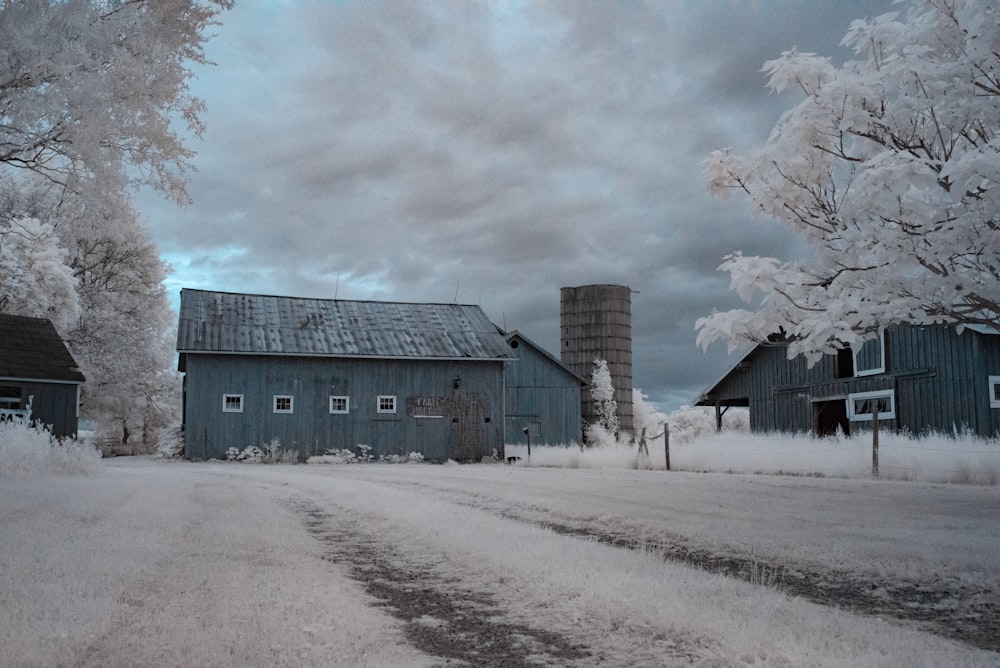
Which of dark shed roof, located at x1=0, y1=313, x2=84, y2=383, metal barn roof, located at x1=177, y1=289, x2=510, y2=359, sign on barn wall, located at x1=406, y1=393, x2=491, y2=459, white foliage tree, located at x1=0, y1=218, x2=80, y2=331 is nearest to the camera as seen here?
dark shed roof, located at x1=0, y1=313, x2=84, y2=383

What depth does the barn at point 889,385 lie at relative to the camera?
21.6 m

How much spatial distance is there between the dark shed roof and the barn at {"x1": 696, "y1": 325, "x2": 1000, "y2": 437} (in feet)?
74.1

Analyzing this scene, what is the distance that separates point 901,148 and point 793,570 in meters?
5.19

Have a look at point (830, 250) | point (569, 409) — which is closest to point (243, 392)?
point (569, 409)

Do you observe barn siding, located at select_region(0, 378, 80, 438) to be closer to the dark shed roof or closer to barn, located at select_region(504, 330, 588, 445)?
the dark shed roof

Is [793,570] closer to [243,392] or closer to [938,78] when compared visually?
[938,78]

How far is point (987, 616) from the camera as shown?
19.1ft

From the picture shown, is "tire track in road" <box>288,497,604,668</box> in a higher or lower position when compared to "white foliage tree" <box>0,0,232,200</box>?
lower

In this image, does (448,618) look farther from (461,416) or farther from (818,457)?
(461,416)

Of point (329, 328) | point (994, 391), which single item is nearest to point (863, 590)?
point (994, 391)

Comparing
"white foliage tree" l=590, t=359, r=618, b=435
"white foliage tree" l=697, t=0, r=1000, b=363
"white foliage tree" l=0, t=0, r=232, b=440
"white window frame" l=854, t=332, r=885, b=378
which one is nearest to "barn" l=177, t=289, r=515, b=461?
"white foliage tree" l=590, t=359, r=618, b=435

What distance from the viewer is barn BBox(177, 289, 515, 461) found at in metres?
28.9

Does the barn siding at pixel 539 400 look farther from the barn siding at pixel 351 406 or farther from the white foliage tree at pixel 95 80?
the white foliage tree at pixel 95 80

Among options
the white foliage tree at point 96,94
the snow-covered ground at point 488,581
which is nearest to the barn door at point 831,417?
the snow-covered ground at point 488,581
